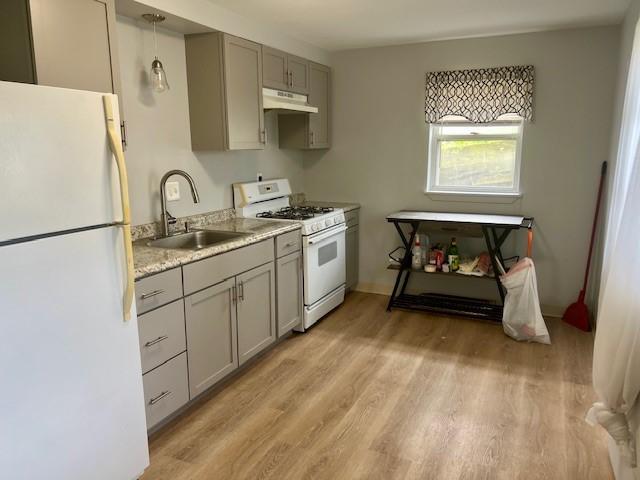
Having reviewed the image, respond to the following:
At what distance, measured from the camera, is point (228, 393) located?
2773mm

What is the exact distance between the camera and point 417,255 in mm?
4121

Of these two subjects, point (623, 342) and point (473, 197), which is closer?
point (623, 342)

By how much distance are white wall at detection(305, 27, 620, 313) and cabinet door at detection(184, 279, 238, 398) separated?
2.10m

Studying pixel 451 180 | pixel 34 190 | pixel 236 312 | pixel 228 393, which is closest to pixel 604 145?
pixel 451 180

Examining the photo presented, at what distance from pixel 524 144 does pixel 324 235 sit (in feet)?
5.83

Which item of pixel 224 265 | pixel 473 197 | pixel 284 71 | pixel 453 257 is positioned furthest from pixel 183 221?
pixel 473 197

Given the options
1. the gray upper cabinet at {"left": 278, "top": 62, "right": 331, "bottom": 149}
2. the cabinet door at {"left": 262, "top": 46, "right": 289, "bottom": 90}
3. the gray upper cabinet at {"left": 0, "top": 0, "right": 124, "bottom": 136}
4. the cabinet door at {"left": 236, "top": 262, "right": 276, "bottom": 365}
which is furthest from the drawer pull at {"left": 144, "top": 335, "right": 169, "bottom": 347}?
the gray upper cabinet at {"left": 278, "top": 62, "right": 331, "bottom": 149}

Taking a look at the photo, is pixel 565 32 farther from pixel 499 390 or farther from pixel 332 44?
pixel 499 390

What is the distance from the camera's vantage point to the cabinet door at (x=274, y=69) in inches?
135

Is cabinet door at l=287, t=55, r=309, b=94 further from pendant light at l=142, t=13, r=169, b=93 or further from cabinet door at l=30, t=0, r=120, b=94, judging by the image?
cabinet door at l=30, t=0, r=120, b=94

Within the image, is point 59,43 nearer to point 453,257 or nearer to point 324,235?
point 324,235

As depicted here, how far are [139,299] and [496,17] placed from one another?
9.62ft

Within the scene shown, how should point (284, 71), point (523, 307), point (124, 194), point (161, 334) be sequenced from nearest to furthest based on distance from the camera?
point (124, 194)
point (161, 334)
point (523, 307)
point (284, 71)

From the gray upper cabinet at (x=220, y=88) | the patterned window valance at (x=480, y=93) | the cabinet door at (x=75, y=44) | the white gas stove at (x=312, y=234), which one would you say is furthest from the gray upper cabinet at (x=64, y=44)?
the patterned window valance at (x=480, y=93)
